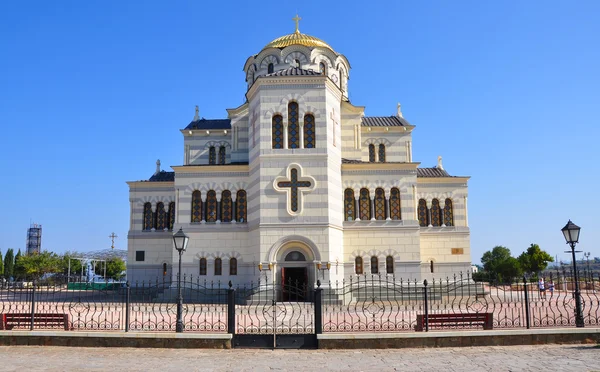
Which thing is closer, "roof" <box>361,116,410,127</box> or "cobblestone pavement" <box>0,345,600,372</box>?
"cobblestone pavement" <box>0,345,600,372</box>

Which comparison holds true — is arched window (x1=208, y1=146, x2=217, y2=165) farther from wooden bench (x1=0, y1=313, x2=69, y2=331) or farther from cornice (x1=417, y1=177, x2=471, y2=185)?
wooden bench (x1=0, y1=313, x2=69, y2=331)

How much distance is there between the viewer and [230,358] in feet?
36.2

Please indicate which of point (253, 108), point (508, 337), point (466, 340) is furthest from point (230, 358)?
point (253, 108)

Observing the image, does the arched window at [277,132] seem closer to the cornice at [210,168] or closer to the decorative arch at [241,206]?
the cornice at [210,168]

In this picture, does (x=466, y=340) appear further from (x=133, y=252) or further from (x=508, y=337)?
(x=133, y=252)

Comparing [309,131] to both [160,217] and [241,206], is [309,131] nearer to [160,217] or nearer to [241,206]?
[241,206]

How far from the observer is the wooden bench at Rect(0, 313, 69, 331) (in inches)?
541

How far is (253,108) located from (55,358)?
17284 mm

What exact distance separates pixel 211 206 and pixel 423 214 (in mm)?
12504

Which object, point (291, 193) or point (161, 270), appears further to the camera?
point (161, 270)

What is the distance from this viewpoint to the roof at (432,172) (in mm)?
30106

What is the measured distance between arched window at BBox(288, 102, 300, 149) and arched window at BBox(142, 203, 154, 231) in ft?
36.9

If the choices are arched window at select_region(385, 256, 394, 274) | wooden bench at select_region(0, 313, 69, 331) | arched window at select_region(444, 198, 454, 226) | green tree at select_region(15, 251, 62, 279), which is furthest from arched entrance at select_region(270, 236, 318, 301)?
green tree at select_region(15, 251, 62, 279)

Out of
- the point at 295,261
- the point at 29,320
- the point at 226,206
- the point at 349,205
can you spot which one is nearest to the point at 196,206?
the point at 226,206
